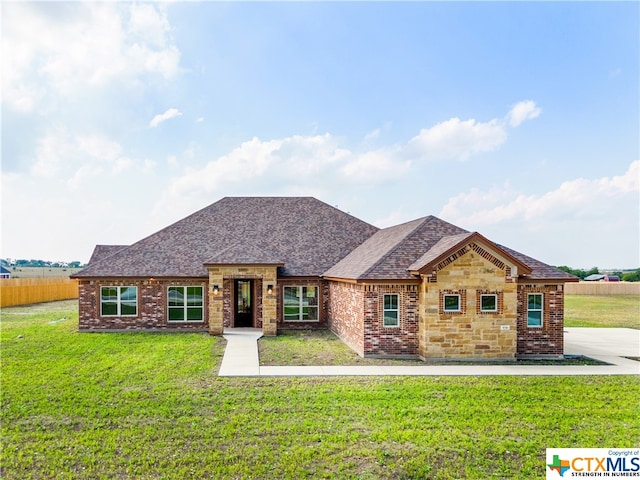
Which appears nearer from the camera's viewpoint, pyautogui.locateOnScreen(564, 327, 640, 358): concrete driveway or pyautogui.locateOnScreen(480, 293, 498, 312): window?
pyautogui.locateOnScreen(480, 293, 498, 312): window

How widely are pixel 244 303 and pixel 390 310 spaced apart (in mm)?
9139

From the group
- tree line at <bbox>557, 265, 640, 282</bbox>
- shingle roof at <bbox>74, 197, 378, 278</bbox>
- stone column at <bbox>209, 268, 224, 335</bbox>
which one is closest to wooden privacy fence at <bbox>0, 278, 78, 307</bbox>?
shingle roof at <bbox>74, 197, 378, 278</bbox>

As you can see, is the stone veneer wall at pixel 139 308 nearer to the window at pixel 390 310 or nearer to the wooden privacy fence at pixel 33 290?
the window at pixel 390 310

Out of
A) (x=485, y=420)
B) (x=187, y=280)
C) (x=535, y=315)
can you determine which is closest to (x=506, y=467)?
(x=485, y=420)

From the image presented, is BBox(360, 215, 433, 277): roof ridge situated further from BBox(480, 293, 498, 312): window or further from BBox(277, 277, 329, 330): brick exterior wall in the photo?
BBox(277, 277, 329, 330): brick exterior wall

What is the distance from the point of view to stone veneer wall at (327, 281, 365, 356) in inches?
611

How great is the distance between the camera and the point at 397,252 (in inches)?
646

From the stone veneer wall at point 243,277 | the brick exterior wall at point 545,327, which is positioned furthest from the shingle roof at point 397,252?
the brick exterior wall at point 545,327

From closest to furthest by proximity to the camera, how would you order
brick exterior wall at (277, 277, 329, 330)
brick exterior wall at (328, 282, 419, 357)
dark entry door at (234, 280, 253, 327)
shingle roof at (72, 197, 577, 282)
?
1. brick exterior wall at (328, 282, 419, 357)
2. shingle roof at (72, 197, 577, 282)
3. brick exterior wall at (277, 277, 329, 330)
4. dark entry door at (234, 280, 253, 327)

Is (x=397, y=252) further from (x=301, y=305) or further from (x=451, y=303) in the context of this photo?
(x=301, y=305)

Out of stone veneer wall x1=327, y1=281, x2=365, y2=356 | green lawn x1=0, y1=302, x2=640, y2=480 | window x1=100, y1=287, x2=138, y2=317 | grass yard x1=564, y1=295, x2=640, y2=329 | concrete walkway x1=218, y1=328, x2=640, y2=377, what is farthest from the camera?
grass yard x1=564, y1=295, x2=640, y2=329

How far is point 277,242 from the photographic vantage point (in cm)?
2356

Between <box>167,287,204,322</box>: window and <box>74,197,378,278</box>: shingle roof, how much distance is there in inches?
33.9

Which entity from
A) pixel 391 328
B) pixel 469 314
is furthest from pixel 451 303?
pixel 391 328
